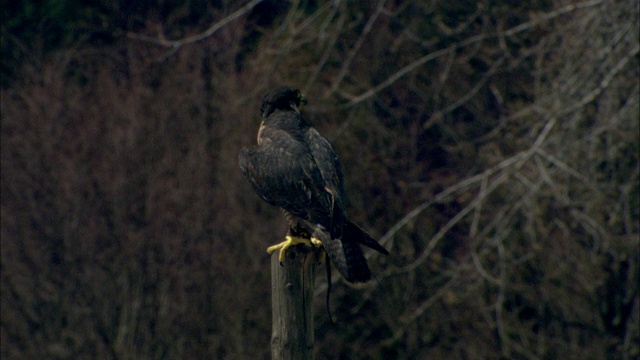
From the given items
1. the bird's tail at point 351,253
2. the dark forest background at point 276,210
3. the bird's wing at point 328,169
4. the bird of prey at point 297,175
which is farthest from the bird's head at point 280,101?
the dark forest background at point 276,210

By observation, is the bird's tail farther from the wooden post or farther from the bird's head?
the bird's head

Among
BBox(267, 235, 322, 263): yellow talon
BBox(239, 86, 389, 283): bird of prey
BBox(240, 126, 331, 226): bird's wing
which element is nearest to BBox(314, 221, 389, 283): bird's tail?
BBox(239, 86, 389, 283): bird of prey

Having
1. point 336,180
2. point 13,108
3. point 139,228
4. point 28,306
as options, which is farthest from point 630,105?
point 13,108

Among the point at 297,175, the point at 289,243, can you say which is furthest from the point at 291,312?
the point at 297,175

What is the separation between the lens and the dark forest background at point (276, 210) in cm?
912

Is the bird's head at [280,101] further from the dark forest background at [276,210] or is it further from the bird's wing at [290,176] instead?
the dark forest background at [276,210]

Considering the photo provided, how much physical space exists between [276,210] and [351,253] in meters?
6.46

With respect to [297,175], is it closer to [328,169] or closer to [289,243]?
[328,169]

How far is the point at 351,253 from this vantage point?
4219mm

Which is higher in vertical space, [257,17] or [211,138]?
[257,17]

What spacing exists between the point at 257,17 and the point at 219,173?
2.45 m

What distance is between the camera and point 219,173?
10.8 m

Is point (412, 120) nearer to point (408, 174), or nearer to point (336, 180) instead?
point (408, 174)

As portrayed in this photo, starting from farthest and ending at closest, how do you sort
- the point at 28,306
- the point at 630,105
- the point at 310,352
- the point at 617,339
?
the point at 28,306
the point at 617,339
the point at 630,105
the point at 310,352
